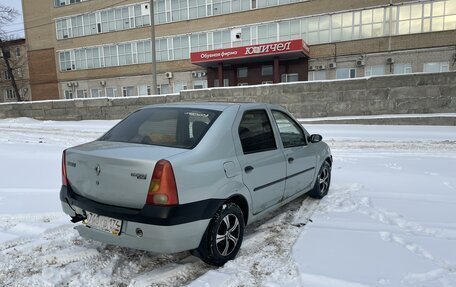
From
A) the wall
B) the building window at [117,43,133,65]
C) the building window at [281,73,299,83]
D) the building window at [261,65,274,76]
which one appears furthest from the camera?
the building window at [117,43,133,65]

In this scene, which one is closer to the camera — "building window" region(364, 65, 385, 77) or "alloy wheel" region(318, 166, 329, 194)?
"alloy wheel" region(318, 166, 329, 194)

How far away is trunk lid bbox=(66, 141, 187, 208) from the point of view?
9.27 ft

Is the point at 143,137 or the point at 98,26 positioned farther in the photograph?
the point at 98,26

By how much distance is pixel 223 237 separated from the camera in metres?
3.24

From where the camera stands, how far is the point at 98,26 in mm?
36719

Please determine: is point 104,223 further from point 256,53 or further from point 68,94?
point 68,94

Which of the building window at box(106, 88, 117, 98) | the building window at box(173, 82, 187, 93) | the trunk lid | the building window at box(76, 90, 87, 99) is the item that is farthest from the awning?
the trunk lid

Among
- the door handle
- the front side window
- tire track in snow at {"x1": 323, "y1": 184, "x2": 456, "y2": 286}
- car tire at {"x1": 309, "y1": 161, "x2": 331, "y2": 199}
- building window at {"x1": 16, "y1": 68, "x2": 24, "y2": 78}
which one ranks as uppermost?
building window at {"x1": 16, "y1": 68, "x2": 24, "y2": 78}

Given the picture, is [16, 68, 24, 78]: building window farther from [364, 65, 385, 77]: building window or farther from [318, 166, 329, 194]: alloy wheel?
[318, 166, 329, 194]: alloy wheel

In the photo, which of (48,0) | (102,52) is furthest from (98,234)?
(48,0)

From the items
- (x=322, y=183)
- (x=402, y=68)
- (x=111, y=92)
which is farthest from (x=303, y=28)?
(x=322, y=183)

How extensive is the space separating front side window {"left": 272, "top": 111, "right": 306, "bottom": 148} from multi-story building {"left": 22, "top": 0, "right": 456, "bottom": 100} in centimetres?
2155

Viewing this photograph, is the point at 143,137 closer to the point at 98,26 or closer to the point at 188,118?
the point at 188,118

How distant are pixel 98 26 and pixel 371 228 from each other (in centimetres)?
3854
